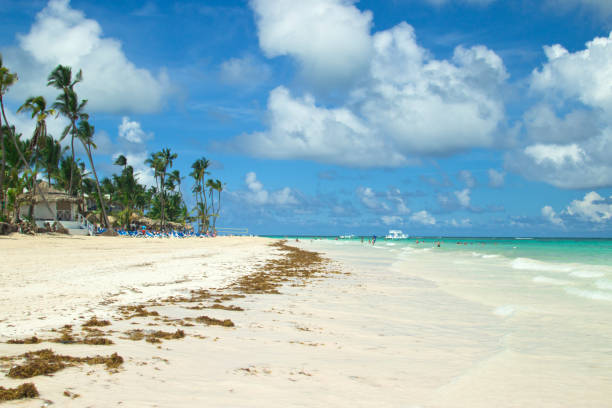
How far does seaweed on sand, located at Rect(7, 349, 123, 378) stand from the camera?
3.73 m

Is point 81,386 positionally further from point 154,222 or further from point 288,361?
point 154,222

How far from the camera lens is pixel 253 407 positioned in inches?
141

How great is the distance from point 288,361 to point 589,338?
6.10 m

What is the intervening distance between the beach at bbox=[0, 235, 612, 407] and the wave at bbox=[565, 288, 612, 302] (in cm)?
61

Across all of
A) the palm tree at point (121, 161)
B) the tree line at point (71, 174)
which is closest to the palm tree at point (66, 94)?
the tree line at point (71, 174)

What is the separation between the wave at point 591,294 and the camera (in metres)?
12.6

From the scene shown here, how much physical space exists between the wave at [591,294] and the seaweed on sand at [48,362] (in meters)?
13.8

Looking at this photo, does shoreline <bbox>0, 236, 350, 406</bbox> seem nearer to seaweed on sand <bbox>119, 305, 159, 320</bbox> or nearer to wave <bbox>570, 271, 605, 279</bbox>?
seaweed on sand <bbox>119, 305, 159, 320</bbox>

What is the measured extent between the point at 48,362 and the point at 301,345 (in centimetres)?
315

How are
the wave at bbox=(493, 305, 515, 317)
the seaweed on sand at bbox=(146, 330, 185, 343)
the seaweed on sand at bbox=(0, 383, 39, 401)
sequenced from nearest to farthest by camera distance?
the seaweed on sand at bbox=(0, 383, 39, 401), the seaweed on sand at bbox=(146, 330, 185, 343), the wave at bbox=(493, 305, 515, 317)

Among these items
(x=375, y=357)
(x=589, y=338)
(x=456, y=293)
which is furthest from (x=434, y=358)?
(x=456, y=293)

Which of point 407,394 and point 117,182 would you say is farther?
point 117,182

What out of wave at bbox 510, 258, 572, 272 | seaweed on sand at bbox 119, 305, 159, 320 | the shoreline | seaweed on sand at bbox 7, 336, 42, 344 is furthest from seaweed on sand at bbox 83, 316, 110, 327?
wave at bbox 510, 258, 572, 272

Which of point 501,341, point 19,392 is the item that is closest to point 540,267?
point 501,341
